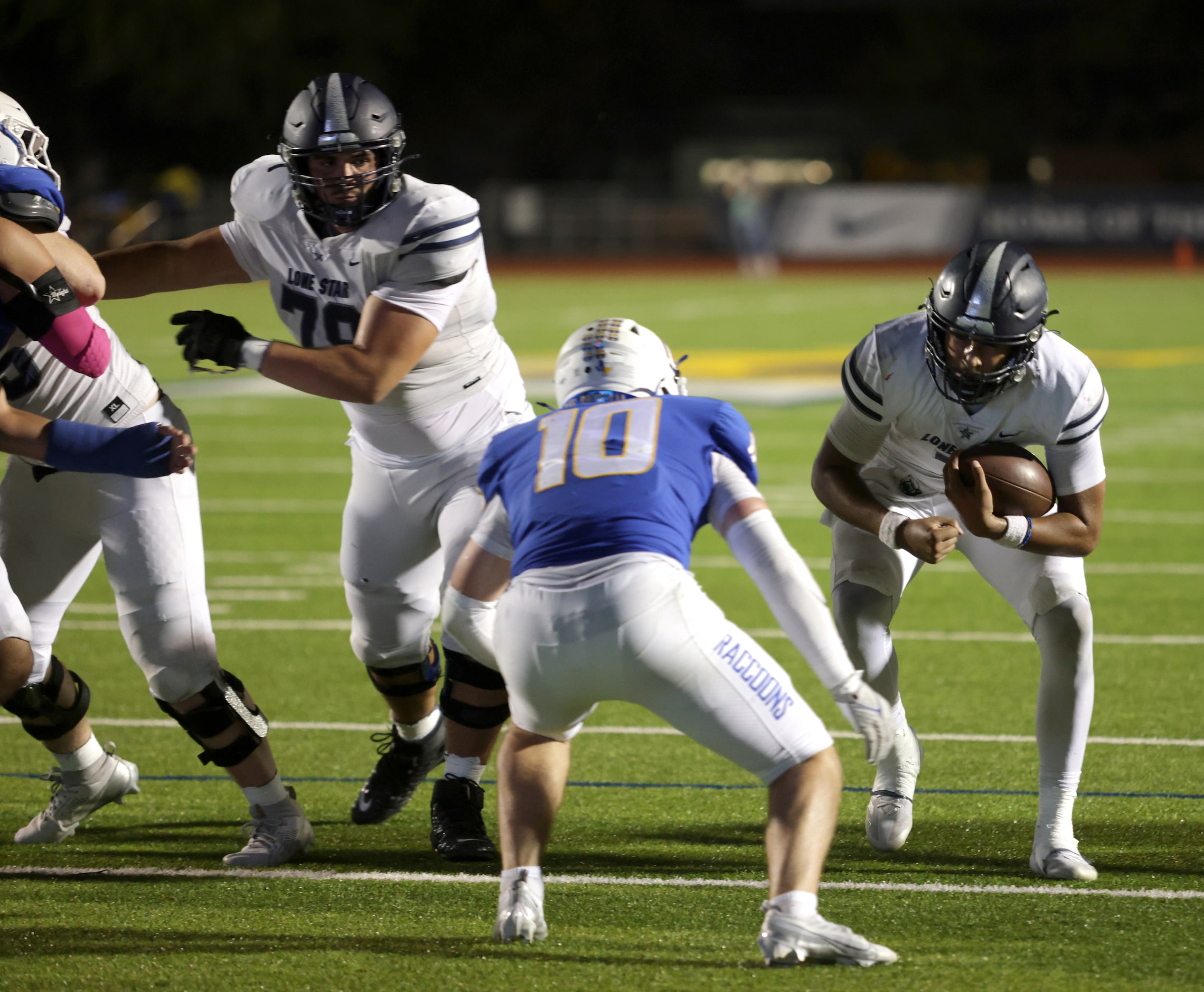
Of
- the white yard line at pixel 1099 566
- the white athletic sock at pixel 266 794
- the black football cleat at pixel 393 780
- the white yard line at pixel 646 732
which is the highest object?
the white athletic sock at pixel 266 794

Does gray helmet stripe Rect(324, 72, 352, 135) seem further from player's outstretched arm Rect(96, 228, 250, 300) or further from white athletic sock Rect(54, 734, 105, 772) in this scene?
white athletic sock Rect(54, 734, 105, 772)

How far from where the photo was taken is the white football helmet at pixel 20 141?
13.7 feet

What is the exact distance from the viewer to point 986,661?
6383 millimetres

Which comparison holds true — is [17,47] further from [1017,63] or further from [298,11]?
[1017,63]

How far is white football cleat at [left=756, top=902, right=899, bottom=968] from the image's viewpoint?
328 cm

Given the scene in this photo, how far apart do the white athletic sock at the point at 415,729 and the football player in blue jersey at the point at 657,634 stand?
122cm

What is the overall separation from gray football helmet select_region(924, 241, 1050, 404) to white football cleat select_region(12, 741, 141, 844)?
2.48 m

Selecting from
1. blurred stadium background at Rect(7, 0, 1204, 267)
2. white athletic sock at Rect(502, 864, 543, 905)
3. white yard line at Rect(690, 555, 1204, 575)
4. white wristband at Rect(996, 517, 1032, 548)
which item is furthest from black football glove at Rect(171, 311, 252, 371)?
blurred stadium background at Rect(7, 0, 1204, 267)

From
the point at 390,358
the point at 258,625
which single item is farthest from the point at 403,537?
the point at 258,625

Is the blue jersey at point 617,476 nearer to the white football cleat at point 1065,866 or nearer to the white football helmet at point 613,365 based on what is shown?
the white football helmet at point 613,365

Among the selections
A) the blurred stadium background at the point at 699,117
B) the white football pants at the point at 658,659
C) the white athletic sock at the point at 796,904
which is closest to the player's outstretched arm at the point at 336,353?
the white football pants at the point at 658,659

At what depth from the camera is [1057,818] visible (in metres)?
4.05

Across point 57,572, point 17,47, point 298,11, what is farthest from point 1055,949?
point 298,11

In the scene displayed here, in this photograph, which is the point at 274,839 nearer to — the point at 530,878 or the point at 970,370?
the point at 530,878
